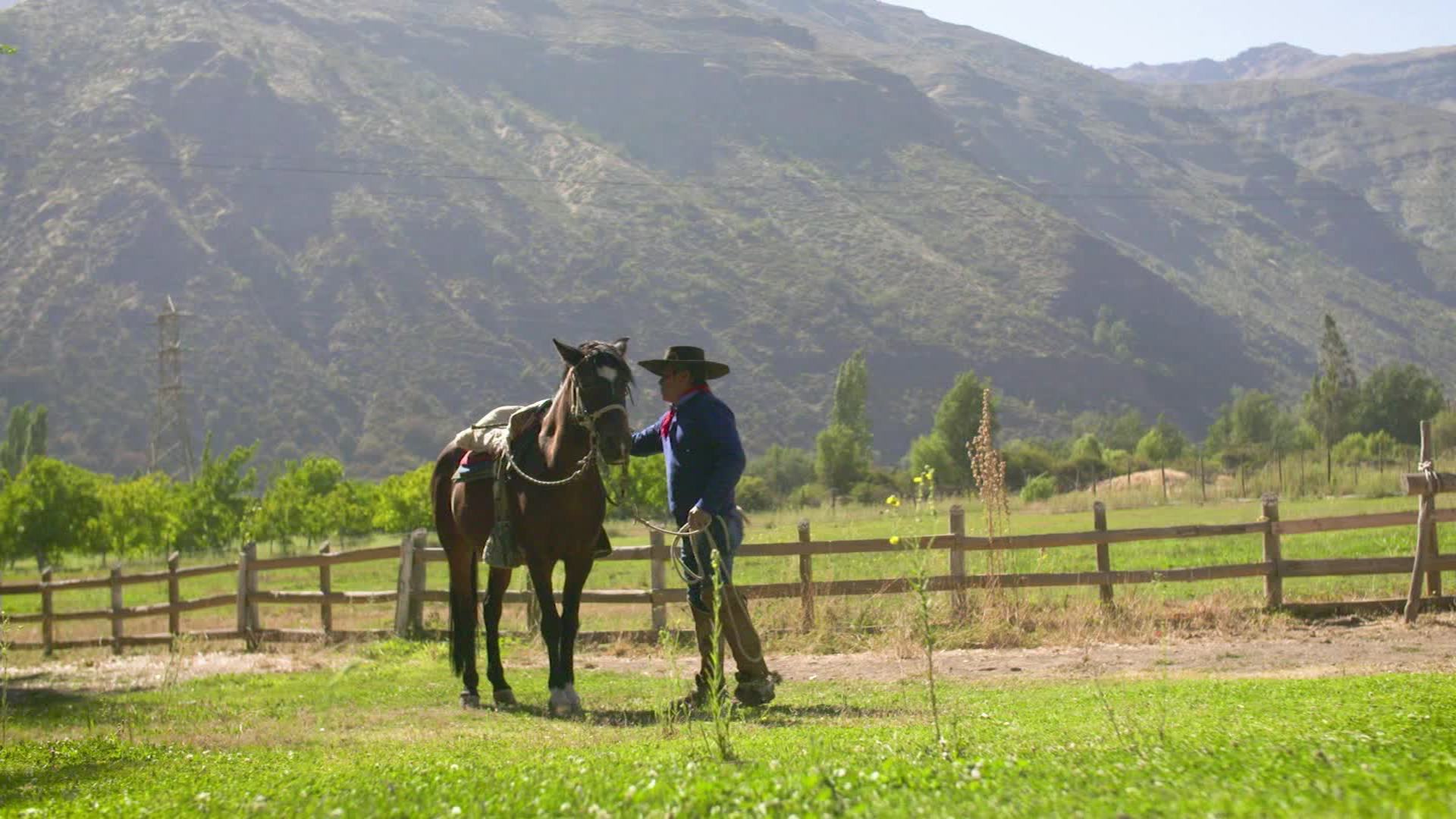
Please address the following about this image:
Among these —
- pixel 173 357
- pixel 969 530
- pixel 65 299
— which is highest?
pixel 65 299

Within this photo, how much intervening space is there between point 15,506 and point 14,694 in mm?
35958

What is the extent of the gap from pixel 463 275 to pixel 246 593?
4644 inches

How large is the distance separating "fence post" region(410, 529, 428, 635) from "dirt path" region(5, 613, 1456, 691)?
125 cm

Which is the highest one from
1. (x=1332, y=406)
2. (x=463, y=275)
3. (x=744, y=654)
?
(x=463, y=275)

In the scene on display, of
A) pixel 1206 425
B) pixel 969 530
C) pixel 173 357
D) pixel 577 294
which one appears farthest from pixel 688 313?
pixel 969 530

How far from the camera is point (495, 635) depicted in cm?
1142

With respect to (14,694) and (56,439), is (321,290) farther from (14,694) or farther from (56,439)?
(14,694)

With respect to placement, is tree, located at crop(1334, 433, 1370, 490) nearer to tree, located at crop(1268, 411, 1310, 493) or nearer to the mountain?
tree, located at crop(1268, 411, 1310, 493)

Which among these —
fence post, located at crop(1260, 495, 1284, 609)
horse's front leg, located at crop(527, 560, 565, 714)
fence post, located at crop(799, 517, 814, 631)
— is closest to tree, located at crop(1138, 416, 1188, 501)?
fence post, located at crop(1260, 495, 1284, 609)

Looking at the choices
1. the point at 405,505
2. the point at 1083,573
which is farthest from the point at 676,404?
the point at 405,505

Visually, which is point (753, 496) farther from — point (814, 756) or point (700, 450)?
point (814, 756)

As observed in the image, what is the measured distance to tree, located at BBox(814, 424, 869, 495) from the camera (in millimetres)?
72250

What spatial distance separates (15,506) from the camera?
46562mm

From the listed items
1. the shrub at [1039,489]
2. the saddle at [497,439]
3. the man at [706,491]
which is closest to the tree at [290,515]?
the shrub at [1039,489]
